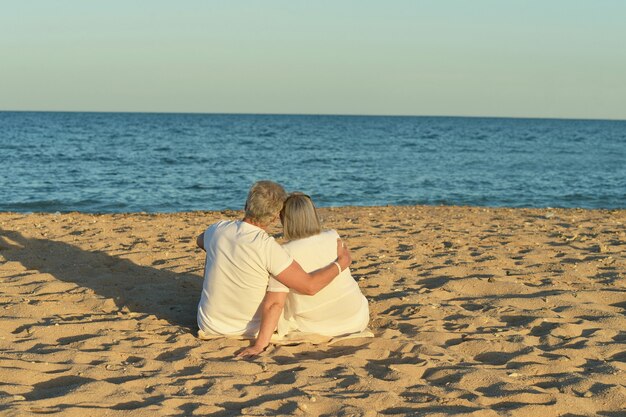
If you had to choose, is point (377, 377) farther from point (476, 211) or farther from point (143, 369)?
Result: point (476, 211)

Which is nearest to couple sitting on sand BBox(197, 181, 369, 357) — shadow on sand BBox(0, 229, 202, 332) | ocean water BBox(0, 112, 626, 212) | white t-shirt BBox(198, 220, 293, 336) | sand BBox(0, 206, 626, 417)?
white t-shirt BBox(198, 220, 293, 336)

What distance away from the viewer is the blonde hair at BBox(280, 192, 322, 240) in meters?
5.15

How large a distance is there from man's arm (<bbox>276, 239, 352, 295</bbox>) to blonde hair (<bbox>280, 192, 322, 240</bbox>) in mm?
229

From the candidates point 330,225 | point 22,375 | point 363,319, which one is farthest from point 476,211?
point 22,375

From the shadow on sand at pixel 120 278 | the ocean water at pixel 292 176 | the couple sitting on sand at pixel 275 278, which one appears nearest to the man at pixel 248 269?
the couple sitting on sand at pixel 275 278

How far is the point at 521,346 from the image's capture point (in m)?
5.28

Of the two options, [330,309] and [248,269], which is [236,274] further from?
[330,309]

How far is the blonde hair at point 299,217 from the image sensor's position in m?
5.15

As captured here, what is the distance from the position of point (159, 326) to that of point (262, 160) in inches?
1066

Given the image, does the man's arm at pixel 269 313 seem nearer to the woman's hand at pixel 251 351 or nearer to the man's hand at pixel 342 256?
the woman's hand at pixel 251 351

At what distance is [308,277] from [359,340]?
26.7 inches

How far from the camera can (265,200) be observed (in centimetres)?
513

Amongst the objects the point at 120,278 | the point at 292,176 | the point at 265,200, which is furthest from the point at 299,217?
the point at 292,176

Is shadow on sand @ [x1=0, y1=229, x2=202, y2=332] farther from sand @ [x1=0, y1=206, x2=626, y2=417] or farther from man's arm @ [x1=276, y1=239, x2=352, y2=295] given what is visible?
man's arm @ [x1=276, y1=239, x2=352, y2=295]
